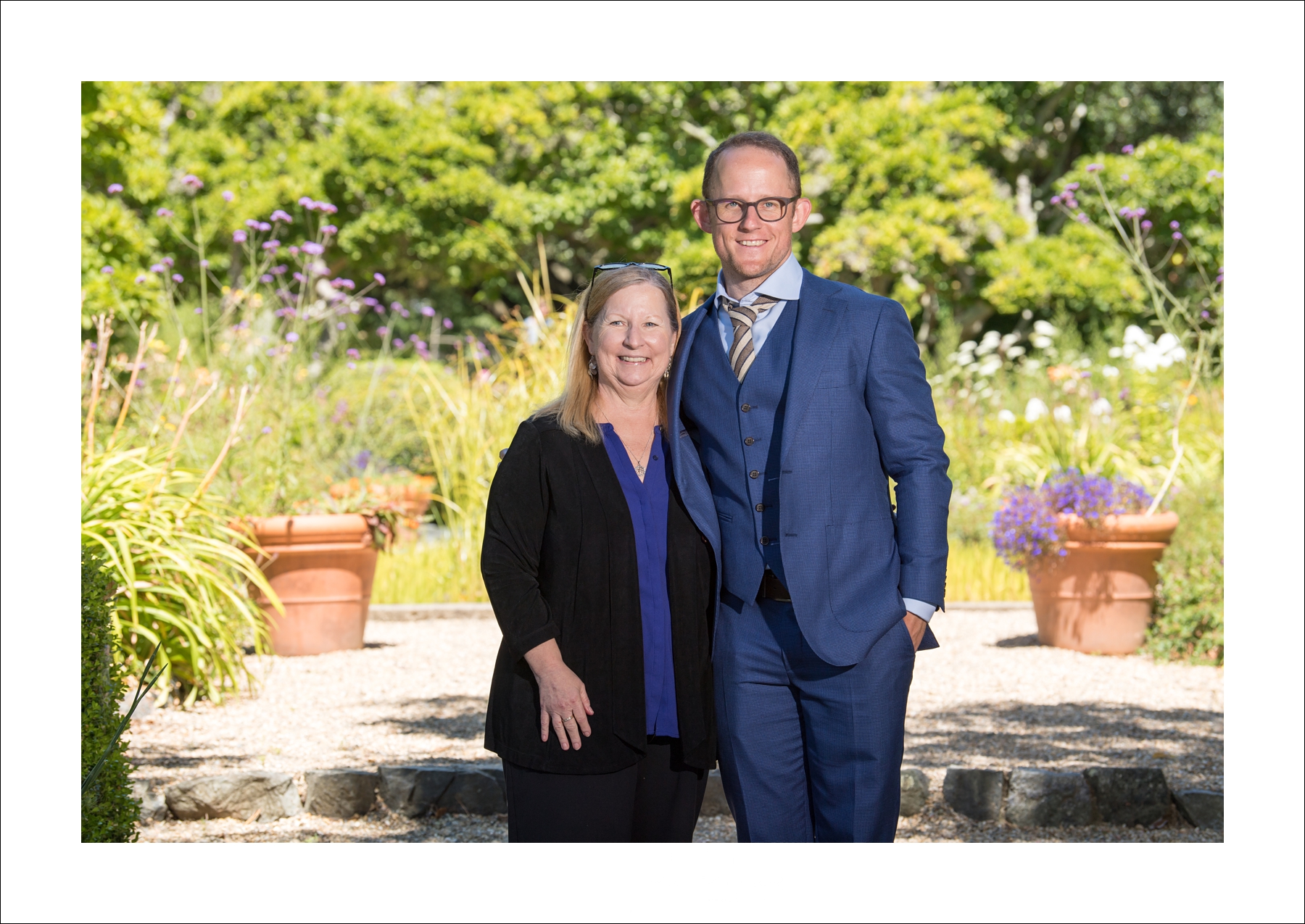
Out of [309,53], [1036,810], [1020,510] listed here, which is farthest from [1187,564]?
[309,53]

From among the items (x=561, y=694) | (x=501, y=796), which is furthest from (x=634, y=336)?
(x=501, y=796)

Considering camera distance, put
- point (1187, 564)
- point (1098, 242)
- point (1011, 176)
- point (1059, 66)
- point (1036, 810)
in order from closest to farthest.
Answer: point (1059, 66)
point (1036, 810)
point (1187, 564)
point (1098, 242)
point (1011, 176)

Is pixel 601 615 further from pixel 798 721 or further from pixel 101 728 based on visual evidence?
pixel 101 728

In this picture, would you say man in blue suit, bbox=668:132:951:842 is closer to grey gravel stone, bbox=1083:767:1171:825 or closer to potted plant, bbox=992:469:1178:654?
grey gravel stone, bbox=1083:767:1171:825

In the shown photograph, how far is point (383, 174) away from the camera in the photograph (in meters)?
15.9

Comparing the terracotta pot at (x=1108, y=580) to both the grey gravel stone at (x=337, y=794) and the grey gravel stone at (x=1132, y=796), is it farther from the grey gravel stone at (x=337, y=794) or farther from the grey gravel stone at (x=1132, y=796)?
the grey gravel stone at (x=337, y=794)

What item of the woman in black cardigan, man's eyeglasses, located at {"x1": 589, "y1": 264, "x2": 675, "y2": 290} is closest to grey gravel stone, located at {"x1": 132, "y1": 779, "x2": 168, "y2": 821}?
the woman in black cardigan

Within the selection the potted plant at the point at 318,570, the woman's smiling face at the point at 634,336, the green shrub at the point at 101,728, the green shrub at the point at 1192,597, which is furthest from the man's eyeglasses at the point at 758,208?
the green shrub at the point at 1192,597

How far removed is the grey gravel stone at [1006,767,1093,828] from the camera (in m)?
3.91

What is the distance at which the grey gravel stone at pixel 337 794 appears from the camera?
399 centimetres

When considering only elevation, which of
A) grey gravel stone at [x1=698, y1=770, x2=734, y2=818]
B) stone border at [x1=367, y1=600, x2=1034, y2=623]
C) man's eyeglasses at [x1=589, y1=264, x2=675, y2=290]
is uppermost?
man's eyeglasses at [x1=589, y1=264, x2=675, y2=290]

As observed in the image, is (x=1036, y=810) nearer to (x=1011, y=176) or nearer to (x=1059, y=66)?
(x=1059, y=66)

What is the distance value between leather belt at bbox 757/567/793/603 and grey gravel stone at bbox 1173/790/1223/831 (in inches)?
81.9

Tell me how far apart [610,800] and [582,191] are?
46.5 feet
